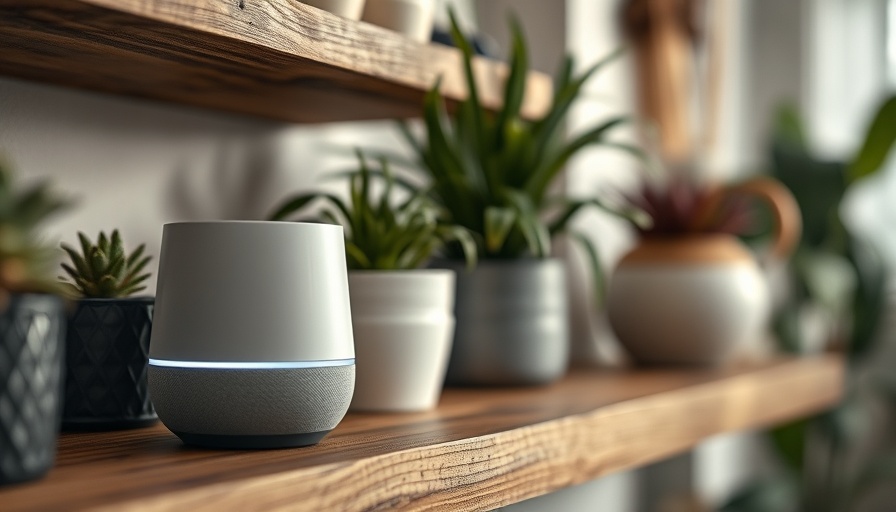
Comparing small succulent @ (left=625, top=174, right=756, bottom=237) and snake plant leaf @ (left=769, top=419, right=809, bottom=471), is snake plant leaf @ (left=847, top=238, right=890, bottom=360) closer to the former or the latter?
snake plant leaf @ (left=769, top=419, right=809, bottom=471)

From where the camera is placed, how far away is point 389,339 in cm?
88

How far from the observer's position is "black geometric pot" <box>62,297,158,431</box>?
2.31ft

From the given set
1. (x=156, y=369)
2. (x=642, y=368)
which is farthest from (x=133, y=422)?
(x=642, y=368)

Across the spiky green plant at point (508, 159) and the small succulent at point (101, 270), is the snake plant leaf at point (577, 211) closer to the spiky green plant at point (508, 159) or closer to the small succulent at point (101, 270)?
the spiky green plant at point (508, 159)

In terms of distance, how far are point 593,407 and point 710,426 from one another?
0.30 meters

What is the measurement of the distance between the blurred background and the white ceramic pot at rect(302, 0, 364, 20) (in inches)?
9.0

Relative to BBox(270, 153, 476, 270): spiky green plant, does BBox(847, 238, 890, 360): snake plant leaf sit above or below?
below

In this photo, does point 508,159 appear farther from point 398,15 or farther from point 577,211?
point 398,15

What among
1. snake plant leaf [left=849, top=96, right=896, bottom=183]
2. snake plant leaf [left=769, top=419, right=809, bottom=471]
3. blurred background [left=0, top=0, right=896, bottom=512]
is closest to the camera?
blurred background [left=0, top=0, right=896, bottom=512]

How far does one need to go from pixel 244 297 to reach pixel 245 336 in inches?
1.0

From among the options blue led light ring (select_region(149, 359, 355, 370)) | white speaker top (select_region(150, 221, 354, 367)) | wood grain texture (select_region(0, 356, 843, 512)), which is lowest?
wood grain texture (select_region(0, 356, 843, 512))

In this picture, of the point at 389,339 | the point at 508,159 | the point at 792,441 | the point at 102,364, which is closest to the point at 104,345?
the point at 102,364

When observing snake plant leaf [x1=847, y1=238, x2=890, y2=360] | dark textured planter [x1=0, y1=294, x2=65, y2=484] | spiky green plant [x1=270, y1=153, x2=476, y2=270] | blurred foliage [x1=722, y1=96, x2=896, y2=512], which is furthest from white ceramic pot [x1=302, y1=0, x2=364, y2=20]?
snake plant leaf [x1=847, y1=238, x2=890, y2=360]

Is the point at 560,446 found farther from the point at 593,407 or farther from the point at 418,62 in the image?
the point at 418,62
